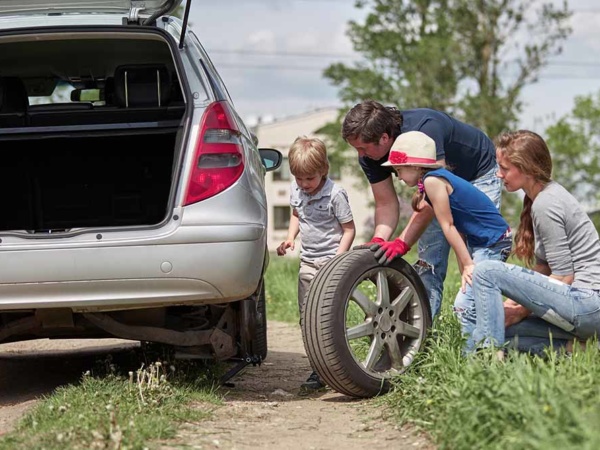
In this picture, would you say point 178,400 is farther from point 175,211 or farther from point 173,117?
point 173,117

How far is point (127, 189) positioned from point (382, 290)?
63.4 inches

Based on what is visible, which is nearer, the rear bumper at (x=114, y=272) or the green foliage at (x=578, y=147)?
the rear bumper at (x=114, y=272)

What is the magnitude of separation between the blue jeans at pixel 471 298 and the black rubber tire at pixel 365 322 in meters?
0.25

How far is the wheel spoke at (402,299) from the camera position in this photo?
522 centimetres

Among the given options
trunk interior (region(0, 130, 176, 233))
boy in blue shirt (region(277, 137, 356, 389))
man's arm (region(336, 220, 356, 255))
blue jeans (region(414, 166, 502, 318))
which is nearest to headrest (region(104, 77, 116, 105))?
trunk interior (region(0, 130, 176, 233))

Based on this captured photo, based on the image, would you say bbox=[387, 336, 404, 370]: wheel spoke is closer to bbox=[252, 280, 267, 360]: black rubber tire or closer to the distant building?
bbox=[252, 280, 267, 360]: black rubber tire

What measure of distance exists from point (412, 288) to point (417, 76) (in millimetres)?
25817

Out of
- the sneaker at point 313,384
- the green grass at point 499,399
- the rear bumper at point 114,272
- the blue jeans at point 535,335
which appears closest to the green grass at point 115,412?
the rear bumper at point 114,272

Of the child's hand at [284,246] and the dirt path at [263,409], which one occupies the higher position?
the child's hand at [284,246]

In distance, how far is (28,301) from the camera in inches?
182

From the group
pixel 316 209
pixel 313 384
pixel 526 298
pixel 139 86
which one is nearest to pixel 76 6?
pixel 139 86

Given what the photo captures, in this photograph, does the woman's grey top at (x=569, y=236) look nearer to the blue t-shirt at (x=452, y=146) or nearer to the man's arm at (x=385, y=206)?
the blue t-shirt at (x=452, y=146)

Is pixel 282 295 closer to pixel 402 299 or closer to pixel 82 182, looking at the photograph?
pixel 82 182

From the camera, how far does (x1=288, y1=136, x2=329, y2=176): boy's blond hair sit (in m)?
5.90
